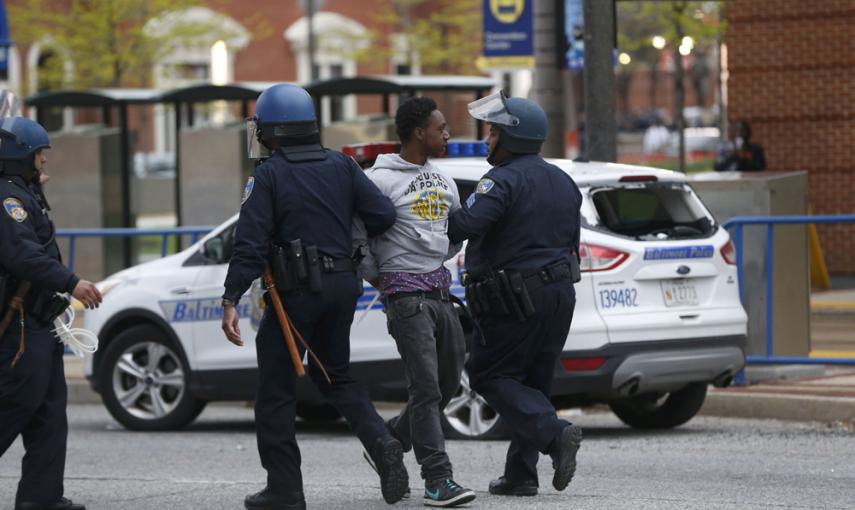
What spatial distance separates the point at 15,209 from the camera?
6922 millimetres

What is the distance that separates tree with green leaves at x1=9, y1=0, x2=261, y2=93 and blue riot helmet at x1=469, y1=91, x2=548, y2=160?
28.0 metres

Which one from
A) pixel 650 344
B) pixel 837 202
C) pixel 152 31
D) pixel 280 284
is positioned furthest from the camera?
pixel 152 31

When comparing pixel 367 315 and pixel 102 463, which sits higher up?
pixel 367 315

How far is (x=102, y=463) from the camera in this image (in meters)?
9.52

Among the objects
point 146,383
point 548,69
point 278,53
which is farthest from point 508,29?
point 278,53

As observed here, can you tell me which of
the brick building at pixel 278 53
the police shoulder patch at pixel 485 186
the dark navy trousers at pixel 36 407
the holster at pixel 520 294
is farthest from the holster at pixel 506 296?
the brick building at pixel 278 53

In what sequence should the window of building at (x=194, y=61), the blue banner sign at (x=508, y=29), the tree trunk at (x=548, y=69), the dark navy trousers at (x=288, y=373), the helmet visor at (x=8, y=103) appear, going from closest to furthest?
the dark navy trousers at (x=288, y=373) → the helmet visor at (x=8, y=103) → the tree trunk at (x=548, y=69) → the blue banner sign at (x=508, y=29) → the window of building at (x=194, y=61)

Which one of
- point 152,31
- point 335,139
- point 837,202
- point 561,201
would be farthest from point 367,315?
point 152,31

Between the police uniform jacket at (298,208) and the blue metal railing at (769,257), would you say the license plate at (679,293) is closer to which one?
the blue metal railing at (769,257)

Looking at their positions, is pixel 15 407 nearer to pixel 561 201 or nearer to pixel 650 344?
pixel 561 201

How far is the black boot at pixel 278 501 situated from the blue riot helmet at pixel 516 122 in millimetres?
1760

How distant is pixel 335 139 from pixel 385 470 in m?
12.0

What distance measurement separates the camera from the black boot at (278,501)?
6.89 meters

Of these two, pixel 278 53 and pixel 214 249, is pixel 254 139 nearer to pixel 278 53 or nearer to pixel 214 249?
pixel 214 249
